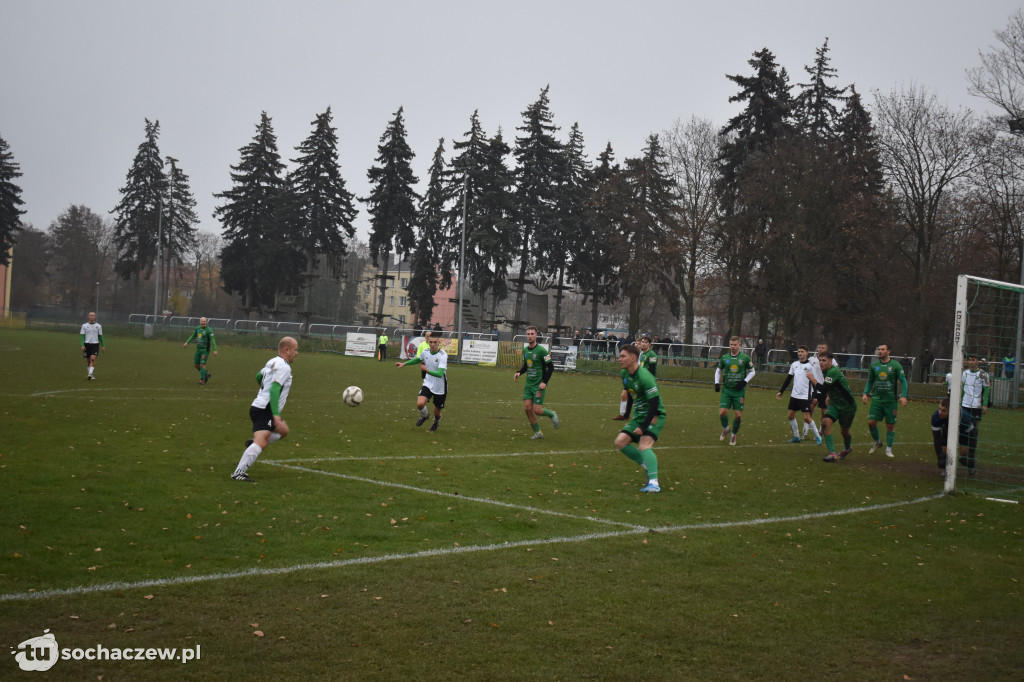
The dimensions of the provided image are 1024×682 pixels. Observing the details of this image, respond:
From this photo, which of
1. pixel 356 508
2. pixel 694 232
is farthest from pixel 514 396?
pixel 694 232

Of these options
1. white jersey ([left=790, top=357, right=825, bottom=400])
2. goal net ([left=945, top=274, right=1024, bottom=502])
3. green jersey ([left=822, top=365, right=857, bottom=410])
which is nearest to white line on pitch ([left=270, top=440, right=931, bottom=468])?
green jersey ([left=822, top=365, right=857, bottom=410])

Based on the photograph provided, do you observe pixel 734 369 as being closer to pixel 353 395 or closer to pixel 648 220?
pixel 353 395

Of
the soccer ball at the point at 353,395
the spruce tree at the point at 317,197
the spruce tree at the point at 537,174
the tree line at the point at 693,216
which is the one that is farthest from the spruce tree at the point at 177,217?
the soccer ball at the point at 353,395

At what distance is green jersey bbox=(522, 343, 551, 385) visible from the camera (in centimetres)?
1669

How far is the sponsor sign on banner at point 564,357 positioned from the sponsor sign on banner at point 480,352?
12.9 ft

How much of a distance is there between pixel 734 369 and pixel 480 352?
31.8 metres

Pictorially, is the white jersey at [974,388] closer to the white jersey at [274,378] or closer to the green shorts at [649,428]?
the green shorts at [649,428]

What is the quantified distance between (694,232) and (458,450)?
38.7 meters

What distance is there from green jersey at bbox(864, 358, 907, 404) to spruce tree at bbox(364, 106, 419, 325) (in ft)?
189

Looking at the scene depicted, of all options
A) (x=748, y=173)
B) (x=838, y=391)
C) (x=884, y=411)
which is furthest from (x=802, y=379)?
(x=748, y=173)

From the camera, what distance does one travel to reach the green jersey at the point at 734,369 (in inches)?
690

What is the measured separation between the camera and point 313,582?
261 inches

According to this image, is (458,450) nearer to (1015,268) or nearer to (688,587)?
(688,587)

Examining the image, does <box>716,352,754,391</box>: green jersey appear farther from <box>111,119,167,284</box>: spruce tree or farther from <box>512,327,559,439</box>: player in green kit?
<box>111,119,167,284</box>: spruce tree
